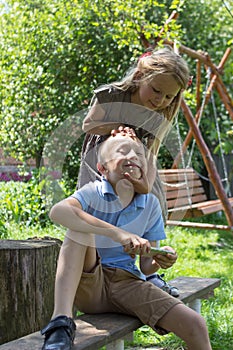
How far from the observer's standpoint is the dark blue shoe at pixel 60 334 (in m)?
1.94

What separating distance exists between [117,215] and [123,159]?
223 millimetres

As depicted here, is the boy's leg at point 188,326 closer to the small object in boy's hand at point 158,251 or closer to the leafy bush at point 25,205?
the small object in boy's hand at point 158,251

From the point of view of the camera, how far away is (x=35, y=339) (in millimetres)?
2057

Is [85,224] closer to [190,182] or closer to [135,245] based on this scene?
[135,245]

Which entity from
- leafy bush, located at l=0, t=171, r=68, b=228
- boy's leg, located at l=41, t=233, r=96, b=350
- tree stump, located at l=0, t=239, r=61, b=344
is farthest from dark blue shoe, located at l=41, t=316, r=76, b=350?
leafy bush, located at l=0, t=171, r=68, b=228

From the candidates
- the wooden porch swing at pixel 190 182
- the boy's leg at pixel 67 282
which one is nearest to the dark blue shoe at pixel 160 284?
the boy's leg at pixel 67 282

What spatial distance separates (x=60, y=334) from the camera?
199cm

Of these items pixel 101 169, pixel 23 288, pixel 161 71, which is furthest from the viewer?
pixel 23 288

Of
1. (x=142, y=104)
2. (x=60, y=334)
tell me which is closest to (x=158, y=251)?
(x=60, y=334)

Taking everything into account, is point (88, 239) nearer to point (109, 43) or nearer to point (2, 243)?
point (2, 243)

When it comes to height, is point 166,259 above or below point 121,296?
above

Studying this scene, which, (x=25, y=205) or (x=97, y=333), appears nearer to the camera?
(x=97, y=333)

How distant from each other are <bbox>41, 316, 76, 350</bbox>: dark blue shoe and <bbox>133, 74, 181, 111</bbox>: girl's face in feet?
3.31

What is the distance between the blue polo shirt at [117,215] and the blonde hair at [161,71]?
0.51 metres
